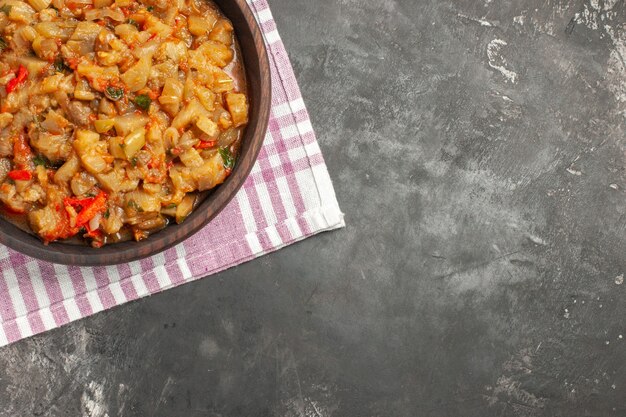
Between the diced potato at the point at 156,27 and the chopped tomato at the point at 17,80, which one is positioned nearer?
the chopped tomato at the point at 17,80

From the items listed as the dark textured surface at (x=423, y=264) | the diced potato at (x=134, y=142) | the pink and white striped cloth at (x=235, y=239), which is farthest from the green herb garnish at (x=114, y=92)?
the dark textured surface at (x=423, y=264)

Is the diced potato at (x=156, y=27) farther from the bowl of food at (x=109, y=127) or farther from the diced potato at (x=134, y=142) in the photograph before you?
the diced potato at (x=134, y=142)

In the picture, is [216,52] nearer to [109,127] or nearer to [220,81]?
[220,81]

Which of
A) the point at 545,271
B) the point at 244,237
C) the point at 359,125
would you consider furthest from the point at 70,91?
the point at 545,271

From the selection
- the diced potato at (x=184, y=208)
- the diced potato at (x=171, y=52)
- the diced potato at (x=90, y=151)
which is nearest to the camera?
the diced potato at (x=90, y=151)

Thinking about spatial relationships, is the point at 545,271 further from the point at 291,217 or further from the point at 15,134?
the point at 15,134

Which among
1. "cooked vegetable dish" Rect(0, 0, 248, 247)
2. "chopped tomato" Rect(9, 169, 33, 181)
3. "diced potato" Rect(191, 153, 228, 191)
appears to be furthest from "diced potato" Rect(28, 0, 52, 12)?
"diced potato" Rect(191, 153, 228, 191)

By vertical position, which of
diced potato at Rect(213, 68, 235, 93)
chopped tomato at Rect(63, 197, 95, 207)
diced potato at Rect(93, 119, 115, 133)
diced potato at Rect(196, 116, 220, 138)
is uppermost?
diced potato at Rect(213, 68, 235, 93)

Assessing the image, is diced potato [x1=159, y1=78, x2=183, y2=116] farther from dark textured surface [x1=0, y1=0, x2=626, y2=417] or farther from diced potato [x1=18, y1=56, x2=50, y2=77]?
dark textured surface [x1=0, y1=0, x2=626, y2=417]
